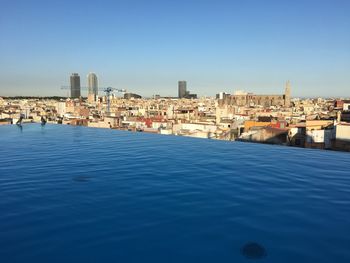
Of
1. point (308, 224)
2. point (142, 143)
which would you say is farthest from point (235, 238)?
point (142, 143)

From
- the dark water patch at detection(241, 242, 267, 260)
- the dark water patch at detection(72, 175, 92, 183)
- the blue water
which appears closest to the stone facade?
the blue water

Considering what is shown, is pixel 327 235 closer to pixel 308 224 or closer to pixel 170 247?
pixel 308 224

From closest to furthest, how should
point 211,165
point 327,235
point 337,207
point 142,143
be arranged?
point 327,235
point 337,207
point 211,165
point 142,143

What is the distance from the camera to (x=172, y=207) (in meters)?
5.69

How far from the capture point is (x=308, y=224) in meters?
5.02

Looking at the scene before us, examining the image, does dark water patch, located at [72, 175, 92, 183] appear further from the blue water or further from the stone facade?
the stone facade

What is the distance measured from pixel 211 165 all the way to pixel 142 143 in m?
5.02

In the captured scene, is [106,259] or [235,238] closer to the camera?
[106,259]

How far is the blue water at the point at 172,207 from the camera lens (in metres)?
4.20

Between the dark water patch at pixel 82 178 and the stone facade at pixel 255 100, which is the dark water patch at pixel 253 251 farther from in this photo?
the stone facade at pixel 255 100

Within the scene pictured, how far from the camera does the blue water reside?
420 centimetres

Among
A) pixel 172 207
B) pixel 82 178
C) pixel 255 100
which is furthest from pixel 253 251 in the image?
pixel 255 100

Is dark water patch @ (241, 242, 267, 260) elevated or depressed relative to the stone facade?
depressed

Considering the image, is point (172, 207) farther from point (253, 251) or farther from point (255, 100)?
point (255, 100)
